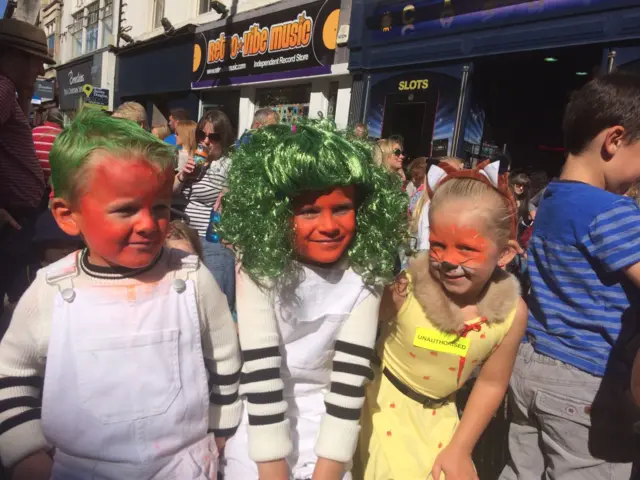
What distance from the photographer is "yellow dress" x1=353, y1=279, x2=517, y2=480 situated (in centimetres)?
152

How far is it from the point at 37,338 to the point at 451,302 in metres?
1.16

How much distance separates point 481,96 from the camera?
21.6ft

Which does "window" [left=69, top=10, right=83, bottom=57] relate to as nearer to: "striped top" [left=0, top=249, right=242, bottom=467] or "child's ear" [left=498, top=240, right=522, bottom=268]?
"striped top" [left=0, top=249, right=242, bottom=467]

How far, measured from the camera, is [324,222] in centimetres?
135

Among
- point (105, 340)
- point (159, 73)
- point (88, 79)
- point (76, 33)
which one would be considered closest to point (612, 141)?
point (105, 340)

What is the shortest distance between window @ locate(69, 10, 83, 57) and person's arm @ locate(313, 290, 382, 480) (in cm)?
2066

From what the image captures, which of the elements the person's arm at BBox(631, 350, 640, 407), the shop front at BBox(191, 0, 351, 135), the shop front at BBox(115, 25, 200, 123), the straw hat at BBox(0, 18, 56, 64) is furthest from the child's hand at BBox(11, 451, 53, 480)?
the shop front at BBox(115, 25, 200, 123)

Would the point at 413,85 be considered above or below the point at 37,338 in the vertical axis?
above

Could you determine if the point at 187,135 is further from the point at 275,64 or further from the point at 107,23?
the point at 107,23

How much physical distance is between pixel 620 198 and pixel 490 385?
2.40 ft

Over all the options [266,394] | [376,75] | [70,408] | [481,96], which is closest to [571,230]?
[266,394]

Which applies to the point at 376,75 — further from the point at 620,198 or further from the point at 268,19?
the point at 620,198

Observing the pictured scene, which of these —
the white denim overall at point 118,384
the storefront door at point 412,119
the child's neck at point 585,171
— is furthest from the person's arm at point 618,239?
the storefront door at point 412,119

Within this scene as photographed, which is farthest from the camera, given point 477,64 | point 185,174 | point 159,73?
point 159,73
